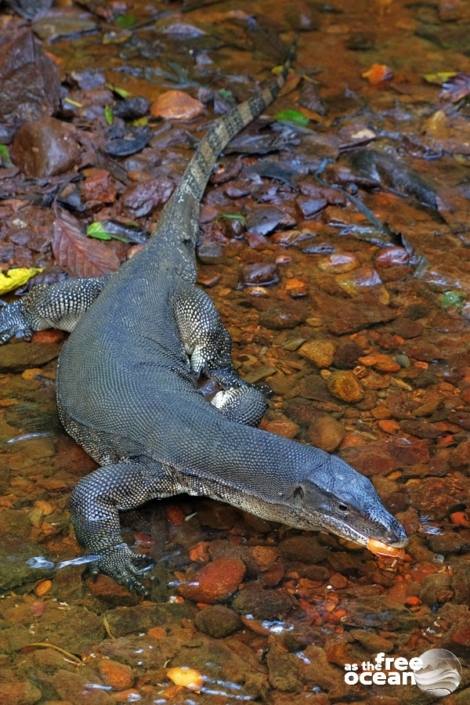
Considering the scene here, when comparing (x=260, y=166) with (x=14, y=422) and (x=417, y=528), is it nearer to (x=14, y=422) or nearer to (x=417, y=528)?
(x=14, y=422)

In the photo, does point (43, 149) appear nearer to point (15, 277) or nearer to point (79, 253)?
point (79, 253)

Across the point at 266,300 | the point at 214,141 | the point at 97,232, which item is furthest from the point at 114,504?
the point at 214,141

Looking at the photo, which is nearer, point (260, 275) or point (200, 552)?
point (200, 552)

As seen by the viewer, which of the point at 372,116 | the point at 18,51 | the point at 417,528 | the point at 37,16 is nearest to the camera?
the point at 417,528

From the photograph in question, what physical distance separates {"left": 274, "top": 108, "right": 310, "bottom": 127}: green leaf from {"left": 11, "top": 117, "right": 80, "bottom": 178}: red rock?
2310mm

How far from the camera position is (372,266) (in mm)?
8125

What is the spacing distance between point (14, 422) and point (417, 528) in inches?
102

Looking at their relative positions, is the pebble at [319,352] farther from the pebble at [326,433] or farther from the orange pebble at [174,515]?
the orange pebble at [174,515]

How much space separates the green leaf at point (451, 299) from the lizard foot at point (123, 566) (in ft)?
11.1

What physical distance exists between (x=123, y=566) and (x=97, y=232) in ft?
11.9

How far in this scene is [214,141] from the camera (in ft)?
30.3

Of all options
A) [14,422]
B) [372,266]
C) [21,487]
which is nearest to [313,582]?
[21,487]

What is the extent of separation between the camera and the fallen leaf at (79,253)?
782cm

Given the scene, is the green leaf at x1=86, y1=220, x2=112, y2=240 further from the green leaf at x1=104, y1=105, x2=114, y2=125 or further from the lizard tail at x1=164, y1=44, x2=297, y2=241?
the green leaf at x1=104, y1=105, x2=114, y2=125
